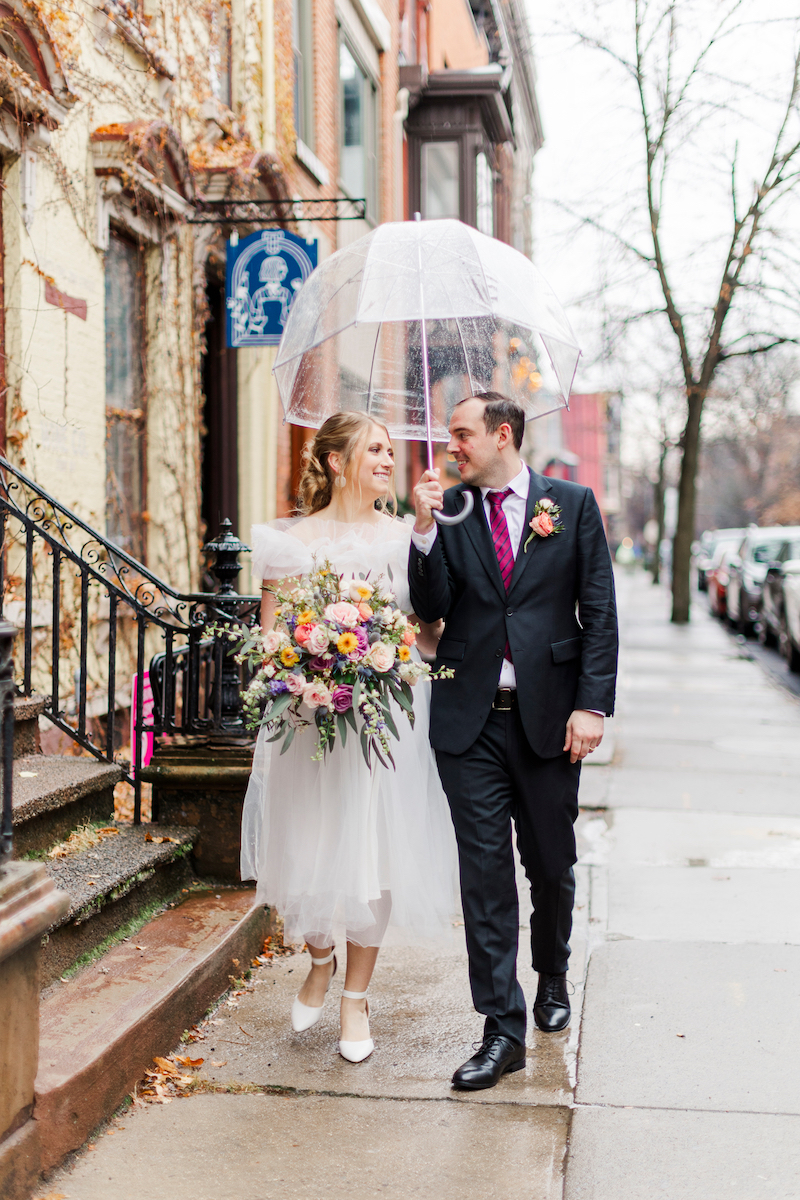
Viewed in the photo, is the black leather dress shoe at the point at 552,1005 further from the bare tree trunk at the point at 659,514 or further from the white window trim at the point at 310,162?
the bare tree trunk at the point at 659,514

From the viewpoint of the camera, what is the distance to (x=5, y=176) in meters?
6.40

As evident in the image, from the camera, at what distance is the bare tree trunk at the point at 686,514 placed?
21.1 m

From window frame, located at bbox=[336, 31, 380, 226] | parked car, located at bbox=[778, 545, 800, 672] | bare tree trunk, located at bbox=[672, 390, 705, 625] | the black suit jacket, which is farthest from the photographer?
bare tree trunk, located at bbox=[672, 390, 705, 625]

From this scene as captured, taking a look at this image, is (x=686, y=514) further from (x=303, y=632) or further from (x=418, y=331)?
(x=303, y=632)

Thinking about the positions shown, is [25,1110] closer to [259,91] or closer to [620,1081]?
[620,1081]

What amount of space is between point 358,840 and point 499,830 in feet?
1.47

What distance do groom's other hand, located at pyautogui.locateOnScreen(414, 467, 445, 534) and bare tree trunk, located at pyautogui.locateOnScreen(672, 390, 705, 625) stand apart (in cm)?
1820

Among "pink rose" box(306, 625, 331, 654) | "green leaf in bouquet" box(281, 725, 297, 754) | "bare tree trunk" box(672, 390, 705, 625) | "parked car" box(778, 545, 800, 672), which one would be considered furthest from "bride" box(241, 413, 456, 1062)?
"bare tree trunk" box(672, 390, 705, 625)

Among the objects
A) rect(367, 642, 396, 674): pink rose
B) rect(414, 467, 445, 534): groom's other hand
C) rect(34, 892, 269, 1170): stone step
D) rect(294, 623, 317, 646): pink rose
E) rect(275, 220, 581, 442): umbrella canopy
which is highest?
rect(275, 220, 581, 442): umbrella canopy

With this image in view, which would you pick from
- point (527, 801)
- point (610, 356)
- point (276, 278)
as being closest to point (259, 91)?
point (276, 278)

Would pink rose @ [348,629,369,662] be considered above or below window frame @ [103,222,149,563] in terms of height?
below

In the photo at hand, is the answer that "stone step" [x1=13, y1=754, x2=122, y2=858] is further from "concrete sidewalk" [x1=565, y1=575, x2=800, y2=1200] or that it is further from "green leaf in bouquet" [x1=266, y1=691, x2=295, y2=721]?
"concrete sidewalk" [x1=565, y1=575, x2=800, y2=1200]

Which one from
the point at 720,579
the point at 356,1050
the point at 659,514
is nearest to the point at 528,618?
the point at 356,1050

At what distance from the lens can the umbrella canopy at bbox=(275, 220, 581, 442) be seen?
3.92 meters
